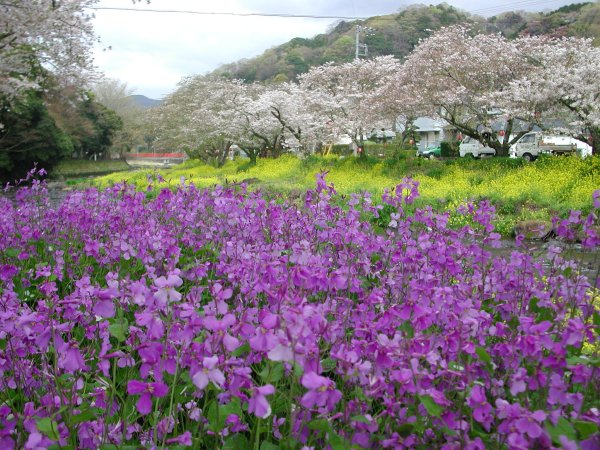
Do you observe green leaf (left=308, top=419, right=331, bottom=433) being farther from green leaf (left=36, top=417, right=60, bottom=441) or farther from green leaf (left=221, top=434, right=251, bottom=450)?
green leaf (left=36, top=417, right=60, bottom=441)

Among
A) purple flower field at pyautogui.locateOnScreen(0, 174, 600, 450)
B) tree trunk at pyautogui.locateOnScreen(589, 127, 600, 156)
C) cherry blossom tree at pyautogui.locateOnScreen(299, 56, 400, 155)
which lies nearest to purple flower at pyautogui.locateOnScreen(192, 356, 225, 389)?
purple flower field at pyautogui.locateOnScreen(0, 174, 600, 450)

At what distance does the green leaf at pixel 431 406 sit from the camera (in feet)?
4.61

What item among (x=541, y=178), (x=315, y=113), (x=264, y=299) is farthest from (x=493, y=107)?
(x=264, y=299)

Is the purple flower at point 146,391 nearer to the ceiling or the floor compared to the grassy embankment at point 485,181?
nearer to the ceiling

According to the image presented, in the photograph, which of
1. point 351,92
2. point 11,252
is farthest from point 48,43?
point 351,92

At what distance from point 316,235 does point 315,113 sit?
85.3ft

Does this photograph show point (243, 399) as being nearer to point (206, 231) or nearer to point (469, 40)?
point (206, 231)

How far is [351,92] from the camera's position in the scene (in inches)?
1094

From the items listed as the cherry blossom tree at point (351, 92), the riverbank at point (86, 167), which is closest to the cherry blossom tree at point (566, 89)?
the cherry blossom tree at point (351, 92)

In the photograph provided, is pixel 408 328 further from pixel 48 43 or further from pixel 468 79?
pixel 468 79

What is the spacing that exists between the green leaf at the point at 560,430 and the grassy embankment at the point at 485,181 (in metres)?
6.90

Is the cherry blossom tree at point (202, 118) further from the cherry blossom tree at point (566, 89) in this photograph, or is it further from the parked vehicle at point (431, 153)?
the cherry blossom tree at point (566, 89)

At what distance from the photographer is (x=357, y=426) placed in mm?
1569

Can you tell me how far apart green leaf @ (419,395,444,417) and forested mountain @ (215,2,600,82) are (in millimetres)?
48455
